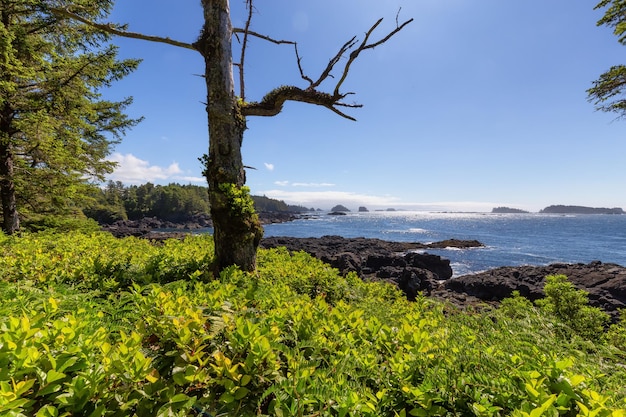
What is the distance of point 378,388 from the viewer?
1.67 metres

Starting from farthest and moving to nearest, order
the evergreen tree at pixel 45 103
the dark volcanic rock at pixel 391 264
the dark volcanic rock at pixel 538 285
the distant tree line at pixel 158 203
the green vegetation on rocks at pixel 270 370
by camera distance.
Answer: the distant tree line at pixel 158 203, the dark volcanic rock at pixel 391 264, the dark volcanic rock at pixel 538 285, the evergreen tree at pixel 45 103, the green vegetation on rocks at pixel 270 370

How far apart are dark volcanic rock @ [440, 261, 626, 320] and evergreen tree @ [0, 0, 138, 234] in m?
21.9

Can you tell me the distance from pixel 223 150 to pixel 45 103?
Result: 28.5 ft

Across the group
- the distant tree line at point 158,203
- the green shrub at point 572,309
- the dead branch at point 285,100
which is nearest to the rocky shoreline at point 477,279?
the green shrub at point 572,309

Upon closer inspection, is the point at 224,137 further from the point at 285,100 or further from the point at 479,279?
the point at 479,279

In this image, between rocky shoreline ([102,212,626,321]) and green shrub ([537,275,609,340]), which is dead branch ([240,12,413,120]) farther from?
rocky shoreline ([102,212,626,321])

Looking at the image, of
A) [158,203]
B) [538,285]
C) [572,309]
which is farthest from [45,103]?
[158,203]

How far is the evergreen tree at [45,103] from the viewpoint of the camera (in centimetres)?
944

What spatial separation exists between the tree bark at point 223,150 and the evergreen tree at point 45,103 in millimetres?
6808

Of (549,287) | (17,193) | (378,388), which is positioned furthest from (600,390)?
(17,193)

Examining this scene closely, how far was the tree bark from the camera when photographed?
17.4ft

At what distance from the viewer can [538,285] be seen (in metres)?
18.5

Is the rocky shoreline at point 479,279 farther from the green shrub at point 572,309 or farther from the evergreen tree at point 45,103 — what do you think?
the evergreen tree at point 45,103

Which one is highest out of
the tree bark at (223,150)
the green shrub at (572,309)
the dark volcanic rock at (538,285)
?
the tree bark at (223,150)
